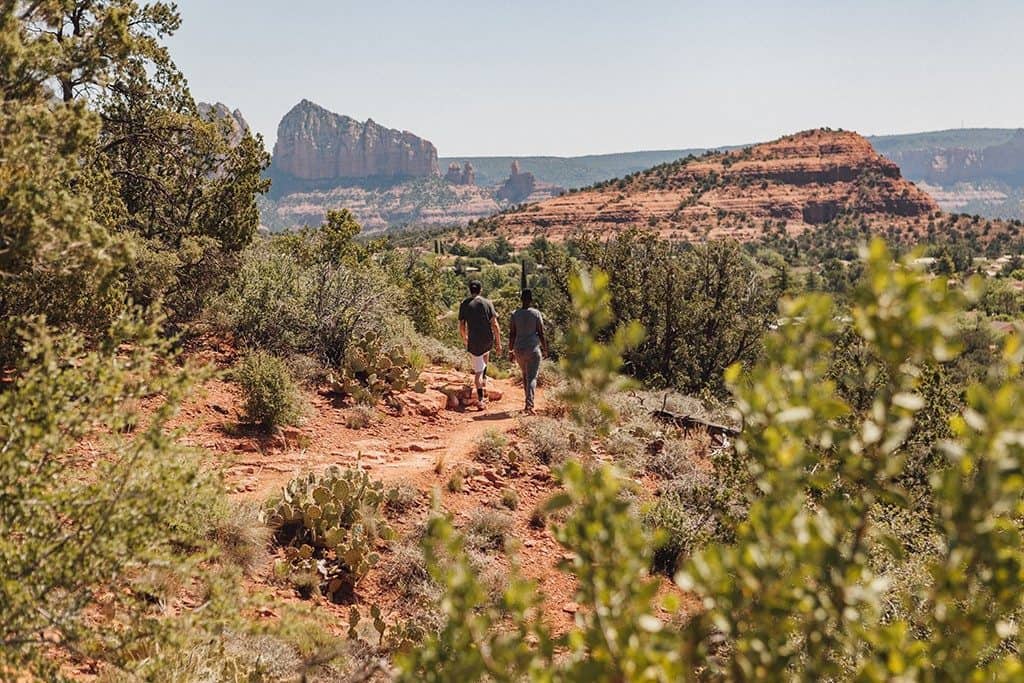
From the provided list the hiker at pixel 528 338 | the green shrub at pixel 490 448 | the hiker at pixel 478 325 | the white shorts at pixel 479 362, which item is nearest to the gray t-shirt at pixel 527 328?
the hiker at pixel 528 338

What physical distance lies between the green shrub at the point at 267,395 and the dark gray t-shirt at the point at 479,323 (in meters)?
2.65

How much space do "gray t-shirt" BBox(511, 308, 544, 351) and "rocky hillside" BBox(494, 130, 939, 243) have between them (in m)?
70.7

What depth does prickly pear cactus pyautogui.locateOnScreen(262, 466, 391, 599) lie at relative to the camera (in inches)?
229

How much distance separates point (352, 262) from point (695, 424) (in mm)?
7295

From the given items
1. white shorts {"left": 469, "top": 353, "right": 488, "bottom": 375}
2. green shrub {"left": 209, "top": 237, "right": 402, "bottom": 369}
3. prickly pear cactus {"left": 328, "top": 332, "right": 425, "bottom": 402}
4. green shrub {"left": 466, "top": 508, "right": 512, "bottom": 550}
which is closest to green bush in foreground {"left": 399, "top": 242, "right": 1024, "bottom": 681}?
green shrub {"left": 466, "top": 508, "right": 512, "bottom": 550}

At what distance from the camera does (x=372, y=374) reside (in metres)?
10.1

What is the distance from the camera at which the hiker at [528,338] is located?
9.54 meters

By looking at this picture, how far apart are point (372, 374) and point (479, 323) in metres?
1.70

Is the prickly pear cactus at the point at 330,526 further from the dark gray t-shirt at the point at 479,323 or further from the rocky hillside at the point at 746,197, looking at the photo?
the rocky hillside at the point at 746,197

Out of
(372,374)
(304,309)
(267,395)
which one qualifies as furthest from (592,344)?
(304,309)

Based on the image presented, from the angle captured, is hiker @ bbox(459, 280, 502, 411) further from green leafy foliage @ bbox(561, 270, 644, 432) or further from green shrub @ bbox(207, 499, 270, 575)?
green leafy foliage @ bbox(561, 270, 644, 432)

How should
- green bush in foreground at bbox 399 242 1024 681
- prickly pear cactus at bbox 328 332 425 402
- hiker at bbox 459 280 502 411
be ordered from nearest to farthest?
green bush in foreground at bbox 399 242 1024 681 < prickly pear cactus at bbox 328 332 425 402 < hiker at bbox 459 280 502 411

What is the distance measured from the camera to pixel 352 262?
13.8m

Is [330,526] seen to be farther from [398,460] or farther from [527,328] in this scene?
[527,328]
